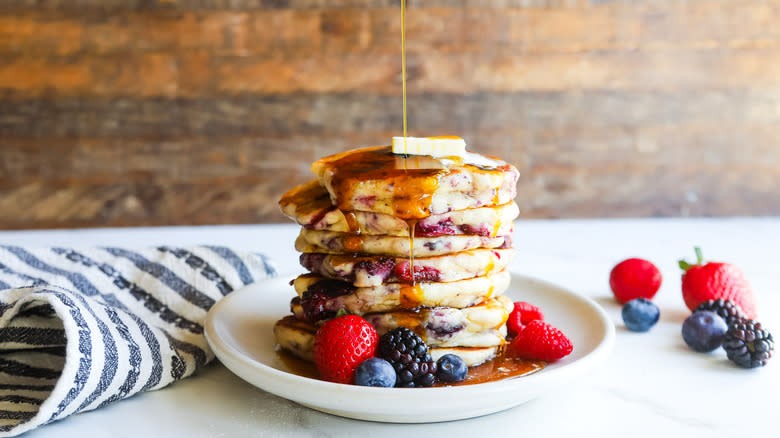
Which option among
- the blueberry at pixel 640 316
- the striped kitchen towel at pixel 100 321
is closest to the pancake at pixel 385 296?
the striped kitchen towel at pixel 100 321

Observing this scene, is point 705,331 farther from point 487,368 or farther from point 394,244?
point 394,244

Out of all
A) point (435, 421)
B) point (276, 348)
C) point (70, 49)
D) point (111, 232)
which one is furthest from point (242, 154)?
point (435, 421)

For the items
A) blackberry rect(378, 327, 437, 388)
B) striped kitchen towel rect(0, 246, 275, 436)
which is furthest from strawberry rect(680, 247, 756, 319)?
striped kitchen towel rect(0, 246, 275, 436)

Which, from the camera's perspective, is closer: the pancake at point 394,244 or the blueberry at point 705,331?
the pancake at point 394,244

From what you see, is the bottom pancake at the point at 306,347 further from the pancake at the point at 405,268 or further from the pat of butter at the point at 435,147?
the pat of butter at the point at 435,147

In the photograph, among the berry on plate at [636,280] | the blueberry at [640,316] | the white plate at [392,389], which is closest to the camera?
the white plate at [392,389]

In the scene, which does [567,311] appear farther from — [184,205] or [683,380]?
[184,205]

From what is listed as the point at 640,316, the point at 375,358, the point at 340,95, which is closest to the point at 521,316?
the point at 640,316
